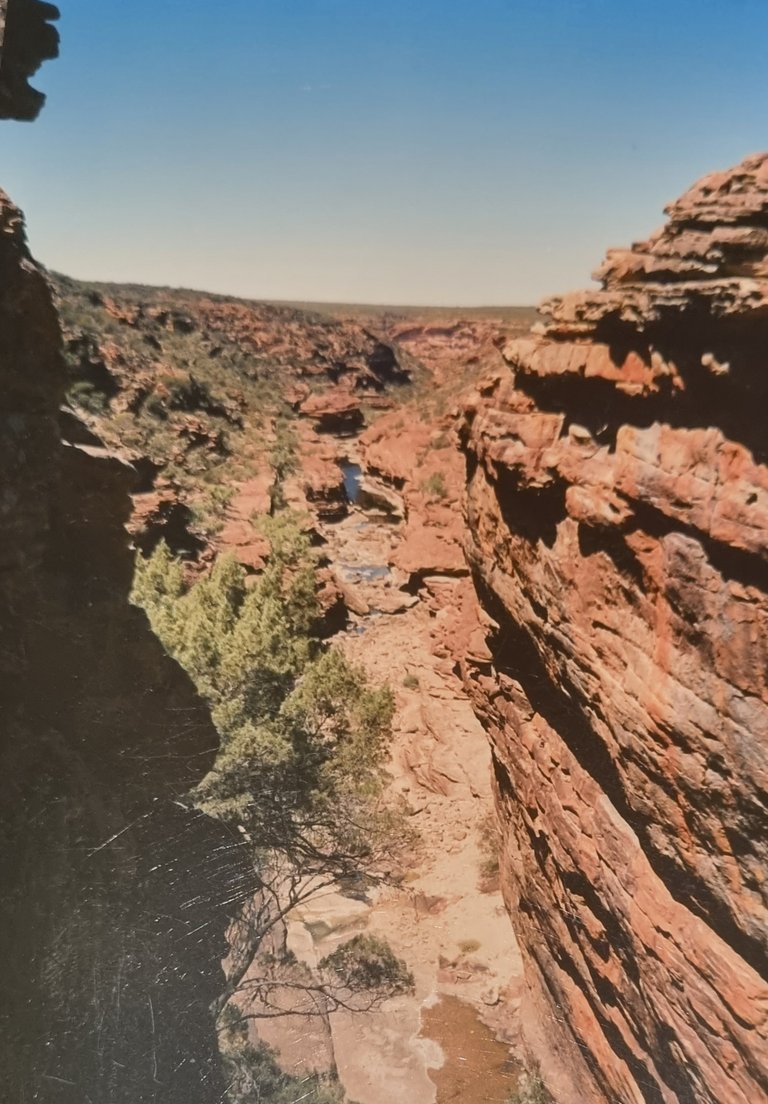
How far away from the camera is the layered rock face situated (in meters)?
3.21

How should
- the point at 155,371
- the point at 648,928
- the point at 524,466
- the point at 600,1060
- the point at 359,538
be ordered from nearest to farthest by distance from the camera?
the point at 648,928, the point at 524,466, the point at 600,1060, the point at 359,538, the point at 155,371

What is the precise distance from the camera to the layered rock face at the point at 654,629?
3209 millimetres

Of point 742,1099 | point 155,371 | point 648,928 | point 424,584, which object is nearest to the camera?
point 742,1099

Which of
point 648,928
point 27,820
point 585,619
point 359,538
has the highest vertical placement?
point 585,619

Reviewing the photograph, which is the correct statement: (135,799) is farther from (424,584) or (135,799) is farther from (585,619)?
(424,584)

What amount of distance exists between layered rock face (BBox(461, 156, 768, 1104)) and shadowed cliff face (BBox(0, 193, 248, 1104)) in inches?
141

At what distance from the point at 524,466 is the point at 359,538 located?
699 inches

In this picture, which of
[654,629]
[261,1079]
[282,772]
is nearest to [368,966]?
[261,1079]

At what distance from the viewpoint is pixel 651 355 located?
3693 millimetres

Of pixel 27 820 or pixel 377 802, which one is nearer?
pixel 27 820

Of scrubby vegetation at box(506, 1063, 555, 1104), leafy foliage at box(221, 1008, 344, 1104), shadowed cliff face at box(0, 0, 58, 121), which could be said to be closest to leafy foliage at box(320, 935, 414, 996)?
leafy foliage at box(221, 1008, 344, 1104)

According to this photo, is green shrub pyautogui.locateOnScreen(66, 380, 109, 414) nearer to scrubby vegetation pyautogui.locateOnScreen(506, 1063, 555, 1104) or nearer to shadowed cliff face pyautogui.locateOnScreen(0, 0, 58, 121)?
shadowed cliff face pyautogui.locateOnScreen(0, 0, 58, 121)

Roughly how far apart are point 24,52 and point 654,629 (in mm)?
6312

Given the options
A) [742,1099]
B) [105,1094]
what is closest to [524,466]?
[742,1099]
